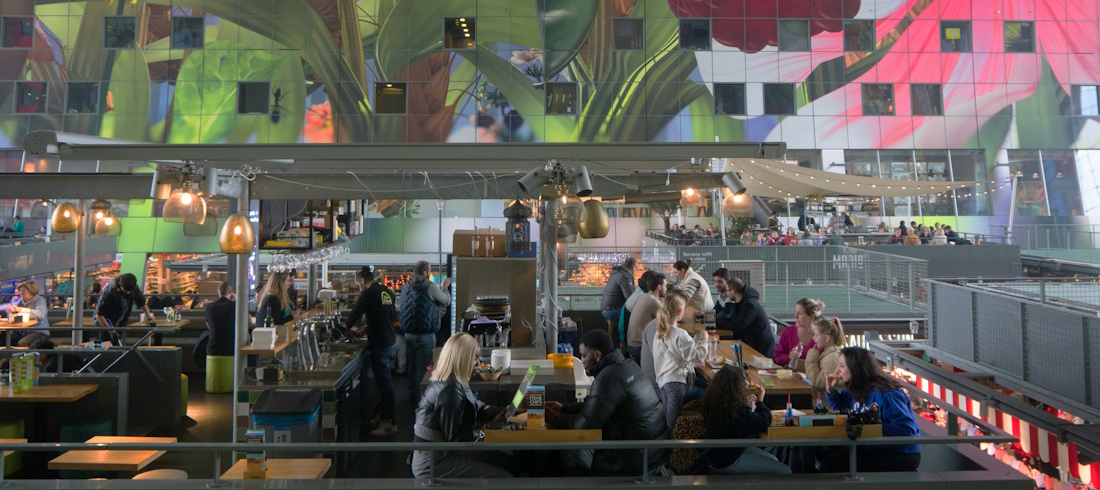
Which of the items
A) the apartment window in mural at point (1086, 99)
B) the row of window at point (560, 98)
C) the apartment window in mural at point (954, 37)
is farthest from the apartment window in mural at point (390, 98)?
the apartment window in mural at point (1086, 99)

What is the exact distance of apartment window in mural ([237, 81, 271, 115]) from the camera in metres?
22.4

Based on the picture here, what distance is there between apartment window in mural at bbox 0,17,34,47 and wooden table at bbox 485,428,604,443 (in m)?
25.1

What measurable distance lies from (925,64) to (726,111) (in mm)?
7324

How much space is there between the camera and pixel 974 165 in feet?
82.5

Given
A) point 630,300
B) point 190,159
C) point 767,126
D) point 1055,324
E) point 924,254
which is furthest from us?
point 767,126

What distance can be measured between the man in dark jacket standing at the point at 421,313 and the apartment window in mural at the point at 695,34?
57.4 feet

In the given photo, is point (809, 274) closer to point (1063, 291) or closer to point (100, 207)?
point (1063, 291)

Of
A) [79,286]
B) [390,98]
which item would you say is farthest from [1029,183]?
[79,286]

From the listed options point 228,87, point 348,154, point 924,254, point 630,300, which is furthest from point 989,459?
point 228,87

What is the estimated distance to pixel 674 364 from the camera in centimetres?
590

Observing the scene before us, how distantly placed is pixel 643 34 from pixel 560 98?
11.4 feet

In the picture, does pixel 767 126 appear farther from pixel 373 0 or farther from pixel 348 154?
pixel 348 154

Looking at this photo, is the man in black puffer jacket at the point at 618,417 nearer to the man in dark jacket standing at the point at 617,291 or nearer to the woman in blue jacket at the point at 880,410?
the woman in blue jacket at the point at 880,410

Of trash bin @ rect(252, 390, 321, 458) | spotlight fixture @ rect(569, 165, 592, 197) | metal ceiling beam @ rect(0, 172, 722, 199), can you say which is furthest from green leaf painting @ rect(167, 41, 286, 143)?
spotlight fixture @ rect(569, 165, 592, 197)
